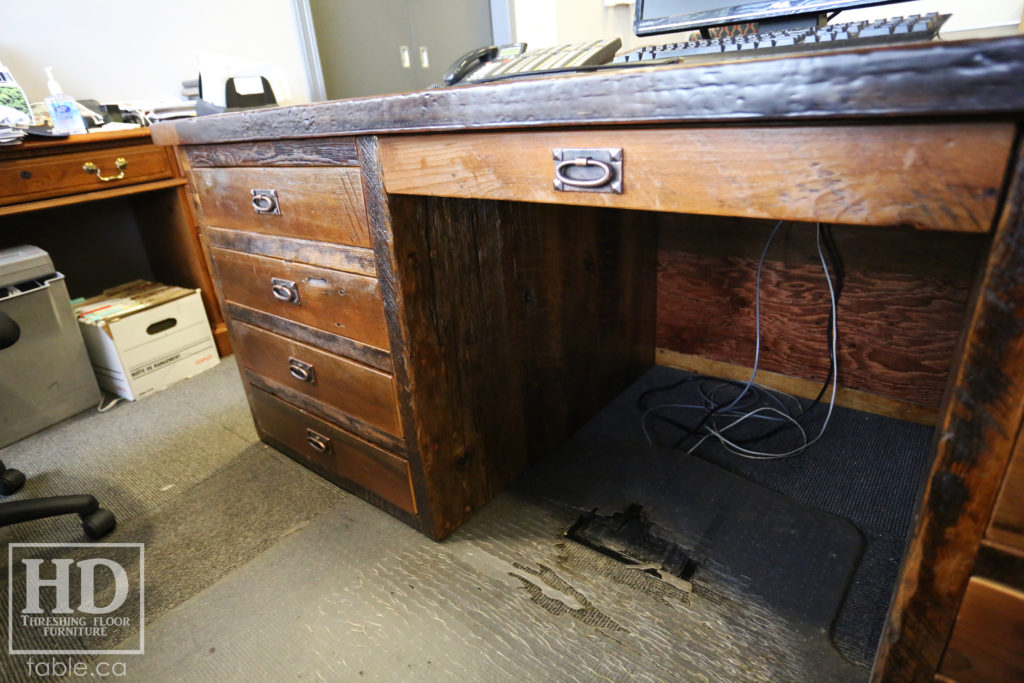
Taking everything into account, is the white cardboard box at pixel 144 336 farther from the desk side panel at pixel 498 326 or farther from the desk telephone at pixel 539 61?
the desk telephone at pixel 539 61

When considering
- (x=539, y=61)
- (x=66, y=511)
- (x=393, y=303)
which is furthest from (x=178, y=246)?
(x=539, y=61)

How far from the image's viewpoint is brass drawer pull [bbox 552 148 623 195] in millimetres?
600

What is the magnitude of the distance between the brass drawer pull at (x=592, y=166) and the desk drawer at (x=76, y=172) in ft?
5.55

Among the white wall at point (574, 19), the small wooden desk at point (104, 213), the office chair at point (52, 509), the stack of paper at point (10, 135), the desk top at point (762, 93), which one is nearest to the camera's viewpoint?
the desk top at point (762, 93)

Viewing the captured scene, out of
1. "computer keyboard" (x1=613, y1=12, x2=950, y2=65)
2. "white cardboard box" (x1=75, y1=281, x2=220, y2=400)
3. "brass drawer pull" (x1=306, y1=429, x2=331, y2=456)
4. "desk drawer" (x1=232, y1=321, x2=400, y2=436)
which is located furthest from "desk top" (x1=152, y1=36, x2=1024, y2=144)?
"white cardboard box" (x1=75, y1=281, x2=220, y2=400)

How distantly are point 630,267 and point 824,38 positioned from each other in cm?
80

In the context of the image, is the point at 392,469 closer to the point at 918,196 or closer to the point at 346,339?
the point at 346,339

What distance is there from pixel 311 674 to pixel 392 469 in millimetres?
368

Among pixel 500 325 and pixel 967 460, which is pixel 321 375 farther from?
pixel 967 460

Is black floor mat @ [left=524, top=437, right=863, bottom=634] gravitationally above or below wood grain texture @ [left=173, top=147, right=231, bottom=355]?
below

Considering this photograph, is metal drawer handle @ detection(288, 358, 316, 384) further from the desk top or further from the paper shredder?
the paper shredder

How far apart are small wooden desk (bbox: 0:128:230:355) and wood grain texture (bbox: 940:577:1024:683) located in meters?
2.14

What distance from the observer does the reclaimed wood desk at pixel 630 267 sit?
45cm

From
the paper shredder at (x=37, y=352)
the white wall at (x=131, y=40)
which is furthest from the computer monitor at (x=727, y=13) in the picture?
the paper shredder at (x=37, y=352)
